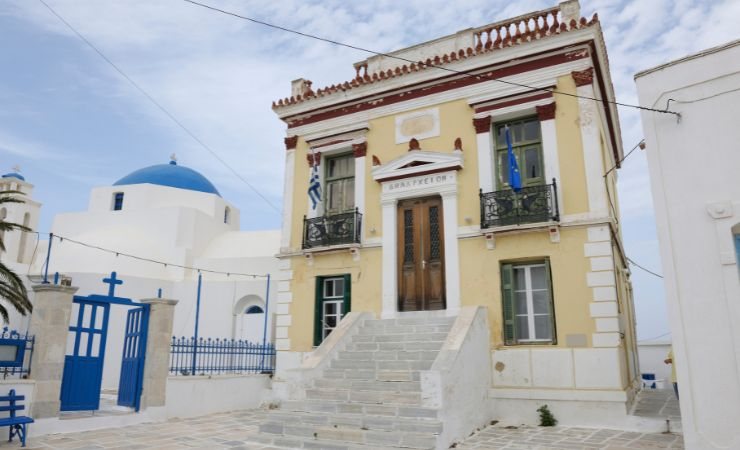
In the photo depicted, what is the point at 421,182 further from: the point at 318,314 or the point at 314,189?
the point at 318,314

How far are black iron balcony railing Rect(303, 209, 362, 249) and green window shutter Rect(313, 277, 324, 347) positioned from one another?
→ 960 mm

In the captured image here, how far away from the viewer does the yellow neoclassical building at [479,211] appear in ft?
32.3

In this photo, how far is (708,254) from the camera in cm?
613

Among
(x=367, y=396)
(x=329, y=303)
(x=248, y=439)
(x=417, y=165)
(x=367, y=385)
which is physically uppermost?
(x=417, y=165)

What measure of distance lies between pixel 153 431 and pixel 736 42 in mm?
10896

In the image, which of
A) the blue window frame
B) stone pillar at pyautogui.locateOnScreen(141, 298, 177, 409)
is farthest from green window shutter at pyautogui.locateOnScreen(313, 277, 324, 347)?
the blue window frame

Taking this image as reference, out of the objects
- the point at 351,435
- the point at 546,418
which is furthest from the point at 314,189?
the point at 546,418

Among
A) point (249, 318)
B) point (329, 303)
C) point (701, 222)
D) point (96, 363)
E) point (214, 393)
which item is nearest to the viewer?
point (701, 222)

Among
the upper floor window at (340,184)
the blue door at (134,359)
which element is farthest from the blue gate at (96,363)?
the upper floor window at (340,184)

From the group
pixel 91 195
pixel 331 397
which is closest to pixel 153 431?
pixel 331 397

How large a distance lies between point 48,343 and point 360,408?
18.5 feet

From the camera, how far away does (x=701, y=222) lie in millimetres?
6246

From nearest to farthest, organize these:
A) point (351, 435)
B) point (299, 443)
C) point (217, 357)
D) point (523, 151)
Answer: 1. point (351, 435)
2. point (299, 443)
3. point (523, 151)
4. point (217, 357)

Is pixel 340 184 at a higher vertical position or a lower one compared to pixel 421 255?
higher
